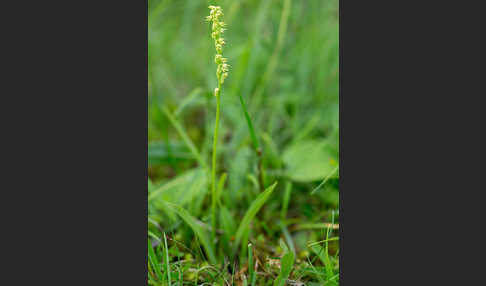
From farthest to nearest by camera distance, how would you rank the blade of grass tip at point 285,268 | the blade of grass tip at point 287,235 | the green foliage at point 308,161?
the green foliage at point 308,161 < the blade of grass tip at point 287,235 < the blade of grass tip at point 285,268

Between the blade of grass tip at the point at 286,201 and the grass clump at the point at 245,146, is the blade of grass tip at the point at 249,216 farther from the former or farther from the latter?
the blade of grass tip at the point at 286,201

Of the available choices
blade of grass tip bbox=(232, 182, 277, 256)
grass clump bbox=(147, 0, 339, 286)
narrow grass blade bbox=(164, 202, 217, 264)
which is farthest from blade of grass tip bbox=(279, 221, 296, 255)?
narrow grass blade bbox=(164, 202, 217, 264)

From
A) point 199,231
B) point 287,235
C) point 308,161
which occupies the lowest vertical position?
point 287,235

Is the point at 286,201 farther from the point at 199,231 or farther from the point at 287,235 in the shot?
the point at 199,231

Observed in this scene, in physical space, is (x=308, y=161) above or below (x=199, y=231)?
above

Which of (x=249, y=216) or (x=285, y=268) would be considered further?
(x=249, y=216)

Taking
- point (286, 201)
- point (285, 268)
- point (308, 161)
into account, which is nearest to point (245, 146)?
point (308, 161)

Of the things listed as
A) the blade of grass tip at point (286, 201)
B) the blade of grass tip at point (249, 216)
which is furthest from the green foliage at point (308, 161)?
the blade of grass tip at point (249, 216)

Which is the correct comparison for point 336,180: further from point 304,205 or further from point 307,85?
point 307,85
